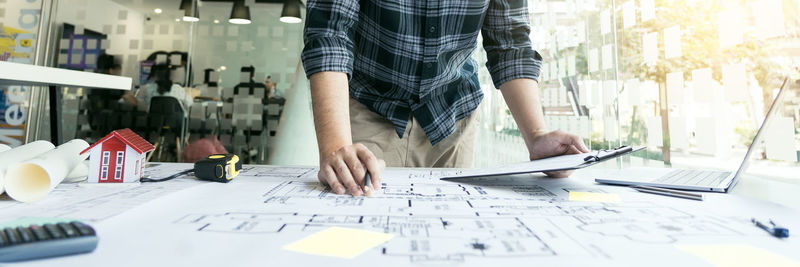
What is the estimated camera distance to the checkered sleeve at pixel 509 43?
3.41 feet

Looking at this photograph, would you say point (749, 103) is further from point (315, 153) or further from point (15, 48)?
point (15, 48)

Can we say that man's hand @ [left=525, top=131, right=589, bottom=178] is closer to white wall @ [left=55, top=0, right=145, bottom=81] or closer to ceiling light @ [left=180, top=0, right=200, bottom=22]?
ceiling light @ [left=180, top=0, right=200, bottom=22]

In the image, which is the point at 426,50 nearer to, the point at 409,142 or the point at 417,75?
the point at 417,75

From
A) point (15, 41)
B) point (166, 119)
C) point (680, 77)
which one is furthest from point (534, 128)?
point (15, 41)

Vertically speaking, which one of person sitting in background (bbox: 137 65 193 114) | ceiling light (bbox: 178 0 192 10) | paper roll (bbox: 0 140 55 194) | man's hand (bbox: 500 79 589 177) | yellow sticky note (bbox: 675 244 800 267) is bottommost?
yellow sticky note (bbox: 675 244 800 267)

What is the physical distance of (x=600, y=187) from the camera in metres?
0.71

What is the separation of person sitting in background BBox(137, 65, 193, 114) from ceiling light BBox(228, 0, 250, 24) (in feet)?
2.41

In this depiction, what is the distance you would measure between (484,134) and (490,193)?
2465 mm

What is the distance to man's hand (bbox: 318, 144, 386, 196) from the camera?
1.99 ft

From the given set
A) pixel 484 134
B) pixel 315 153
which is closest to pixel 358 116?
pixel 315 153

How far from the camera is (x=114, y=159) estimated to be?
650mm

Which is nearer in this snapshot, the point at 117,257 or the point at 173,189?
the point at 117,257

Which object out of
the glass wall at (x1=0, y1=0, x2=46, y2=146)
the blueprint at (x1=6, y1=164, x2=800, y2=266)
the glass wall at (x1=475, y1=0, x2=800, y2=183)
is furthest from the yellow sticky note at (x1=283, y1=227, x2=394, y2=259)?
the glass wall at (x1=0, y1=0, x2=46, y2=146)

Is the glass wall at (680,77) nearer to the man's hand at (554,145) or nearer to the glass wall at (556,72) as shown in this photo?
the glass wall at (556,72)
